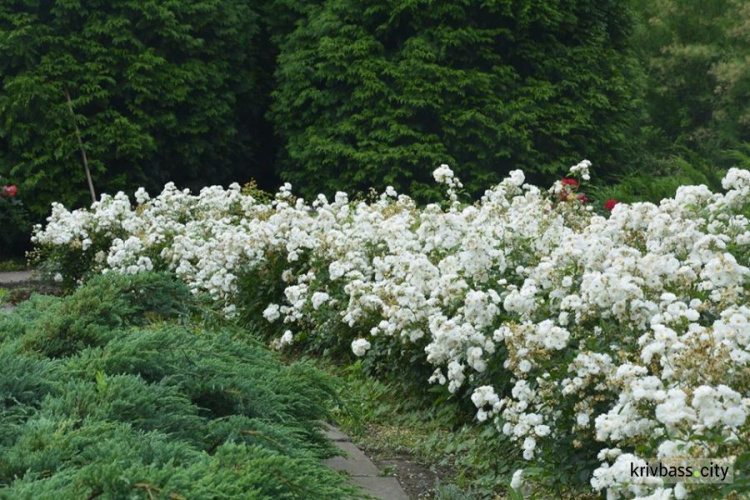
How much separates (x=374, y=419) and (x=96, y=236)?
15.3 feet

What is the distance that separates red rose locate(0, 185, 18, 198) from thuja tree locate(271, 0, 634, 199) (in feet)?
11.3

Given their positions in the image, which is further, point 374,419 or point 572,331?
point 374,419

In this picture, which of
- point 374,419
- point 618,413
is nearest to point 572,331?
point 618,413

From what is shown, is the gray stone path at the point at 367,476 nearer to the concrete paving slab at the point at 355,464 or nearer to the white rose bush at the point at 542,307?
the concrete paving slab at the point at 355,464

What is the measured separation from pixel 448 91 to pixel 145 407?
912cm

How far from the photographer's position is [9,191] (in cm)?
1078

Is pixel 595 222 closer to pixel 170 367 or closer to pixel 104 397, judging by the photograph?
pixel 170 367

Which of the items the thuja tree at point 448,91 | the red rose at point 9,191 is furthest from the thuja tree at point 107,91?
the thuja tree at point 448,91

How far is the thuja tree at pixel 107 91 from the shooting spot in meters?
11.8

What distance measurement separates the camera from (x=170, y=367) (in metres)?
3.31

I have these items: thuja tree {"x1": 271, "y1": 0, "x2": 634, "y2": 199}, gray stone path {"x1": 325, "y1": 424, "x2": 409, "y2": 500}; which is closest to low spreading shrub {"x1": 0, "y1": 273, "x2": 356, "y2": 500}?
gray stone path {"x1": 325, "y1": 424, "x2": 409, "y2": 500}

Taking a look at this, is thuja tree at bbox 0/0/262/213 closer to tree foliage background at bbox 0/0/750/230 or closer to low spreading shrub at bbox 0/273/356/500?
tree foliage background at bbox 0/0/750/230

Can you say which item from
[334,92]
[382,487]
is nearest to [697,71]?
[334,92]

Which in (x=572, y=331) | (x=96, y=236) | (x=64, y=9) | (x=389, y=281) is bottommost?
(x=572, y=331)
